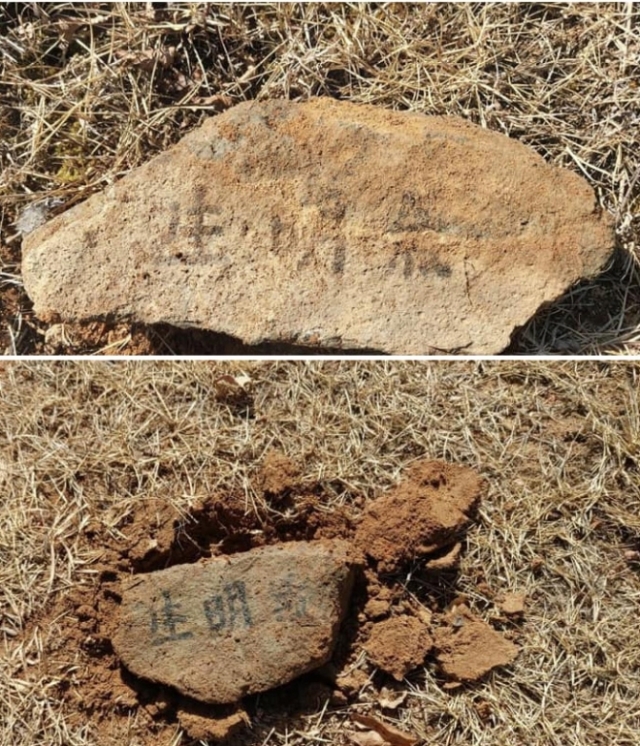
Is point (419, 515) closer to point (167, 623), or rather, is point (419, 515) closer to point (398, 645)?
point (398, 645)

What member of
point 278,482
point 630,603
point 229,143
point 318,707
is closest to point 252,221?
point 229,143

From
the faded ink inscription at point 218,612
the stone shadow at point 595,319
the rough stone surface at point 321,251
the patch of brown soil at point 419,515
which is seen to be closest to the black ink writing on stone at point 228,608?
the faded ink inscription at point 218,612

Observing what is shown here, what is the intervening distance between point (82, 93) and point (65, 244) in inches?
24.2

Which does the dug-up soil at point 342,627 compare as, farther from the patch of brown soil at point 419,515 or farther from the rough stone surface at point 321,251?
the rough stone surface at point 321,251

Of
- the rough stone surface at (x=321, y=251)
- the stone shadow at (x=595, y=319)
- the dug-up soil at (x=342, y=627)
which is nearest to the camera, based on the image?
the rough stone surface at (x=321, y=251)

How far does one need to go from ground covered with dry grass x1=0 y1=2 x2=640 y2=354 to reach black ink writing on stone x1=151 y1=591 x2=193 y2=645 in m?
0.73

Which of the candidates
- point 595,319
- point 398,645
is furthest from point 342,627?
point 595,319

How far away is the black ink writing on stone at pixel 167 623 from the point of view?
2432 millimetres

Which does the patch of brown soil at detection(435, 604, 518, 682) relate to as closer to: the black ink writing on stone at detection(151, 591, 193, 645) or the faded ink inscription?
the faded ink inscription

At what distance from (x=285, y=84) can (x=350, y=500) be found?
1.23 metres

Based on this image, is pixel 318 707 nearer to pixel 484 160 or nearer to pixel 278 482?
pixel 278 482

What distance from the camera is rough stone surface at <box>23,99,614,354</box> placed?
2.38 m

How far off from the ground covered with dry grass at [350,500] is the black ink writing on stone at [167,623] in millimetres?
195

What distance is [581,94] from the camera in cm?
272
